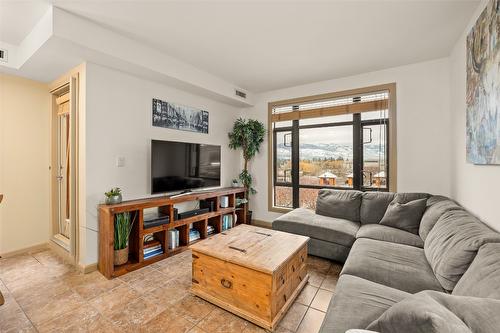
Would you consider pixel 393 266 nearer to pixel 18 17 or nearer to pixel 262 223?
pixel 262 223

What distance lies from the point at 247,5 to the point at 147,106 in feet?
6.15

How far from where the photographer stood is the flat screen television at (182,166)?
2929 mm

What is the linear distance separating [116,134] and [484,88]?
3.60 metres

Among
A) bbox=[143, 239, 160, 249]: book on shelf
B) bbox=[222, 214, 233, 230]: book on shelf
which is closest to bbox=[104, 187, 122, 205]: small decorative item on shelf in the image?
bbox=[143, 239, 160, 249]: book on shelf

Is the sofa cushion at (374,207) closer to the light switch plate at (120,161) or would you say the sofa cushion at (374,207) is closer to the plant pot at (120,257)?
the plant pot at (120,257)

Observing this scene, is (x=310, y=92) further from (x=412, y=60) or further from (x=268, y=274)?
(x=268, y=274)

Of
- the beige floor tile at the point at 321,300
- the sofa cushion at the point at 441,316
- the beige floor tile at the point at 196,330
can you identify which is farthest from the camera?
the beige floor tile at the point at 321,300

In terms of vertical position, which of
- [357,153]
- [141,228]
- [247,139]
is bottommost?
[141,228]

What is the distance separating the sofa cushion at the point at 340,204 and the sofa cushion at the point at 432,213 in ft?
2.52

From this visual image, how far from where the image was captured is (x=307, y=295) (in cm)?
207

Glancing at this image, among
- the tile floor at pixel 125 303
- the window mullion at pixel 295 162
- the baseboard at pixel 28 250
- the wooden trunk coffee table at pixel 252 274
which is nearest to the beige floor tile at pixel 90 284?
the tile floor at pixel 125 303

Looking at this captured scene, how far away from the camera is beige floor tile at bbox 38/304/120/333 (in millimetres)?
1646

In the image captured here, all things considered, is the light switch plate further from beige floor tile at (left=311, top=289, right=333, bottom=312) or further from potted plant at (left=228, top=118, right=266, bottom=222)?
beige floor tile at (left=311, top=289, right=333, bottom=312)

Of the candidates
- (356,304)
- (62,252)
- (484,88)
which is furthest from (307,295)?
(62,252)
